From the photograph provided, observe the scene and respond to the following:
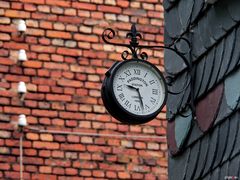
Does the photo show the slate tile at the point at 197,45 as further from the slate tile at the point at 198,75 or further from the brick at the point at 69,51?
the brick at the point at 69,51

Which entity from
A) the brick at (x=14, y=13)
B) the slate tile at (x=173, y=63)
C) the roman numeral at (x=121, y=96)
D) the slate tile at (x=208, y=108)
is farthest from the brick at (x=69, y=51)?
the roman numeral at (x=121, y=96)

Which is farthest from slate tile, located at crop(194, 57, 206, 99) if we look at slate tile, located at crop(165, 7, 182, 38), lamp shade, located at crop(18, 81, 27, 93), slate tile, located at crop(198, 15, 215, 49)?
lamp shade, located at crop(18, 81, 27, 93)

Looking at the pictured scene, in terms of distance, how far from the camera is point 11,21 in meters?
13.2

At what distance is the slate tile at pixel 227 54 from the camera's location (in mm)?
8516

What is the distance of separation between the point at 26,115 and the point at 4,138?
0.32 meters

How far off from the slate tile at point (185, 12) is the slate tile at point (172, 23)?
0.07 metres

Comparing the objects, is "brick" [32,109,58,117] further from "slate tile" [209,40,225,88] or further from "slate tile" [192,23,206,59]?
"slate tile" [209,40,225,88]

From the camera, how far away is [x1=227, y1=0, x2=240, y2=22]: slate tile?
8455 millimetres

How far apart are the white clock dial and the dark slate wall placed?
358 millimetres

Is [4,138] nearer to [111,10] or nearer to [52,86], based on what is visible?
[52,86]

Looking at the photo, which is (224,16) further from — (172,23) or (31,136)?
(31,136)

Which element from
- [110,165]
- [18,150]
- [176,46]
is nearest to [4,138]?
[18,150]

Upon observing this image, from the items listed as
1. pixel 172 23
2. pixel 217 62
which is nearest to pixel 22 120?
pixel 172 23

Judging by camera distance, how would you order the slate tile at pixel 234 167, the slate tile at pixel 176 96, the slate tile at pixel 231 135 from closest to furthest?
1. the slate tile at pixel 234 167
2. the slate tile at pixel 231 135
3. the slate tile at pixel 176 96
